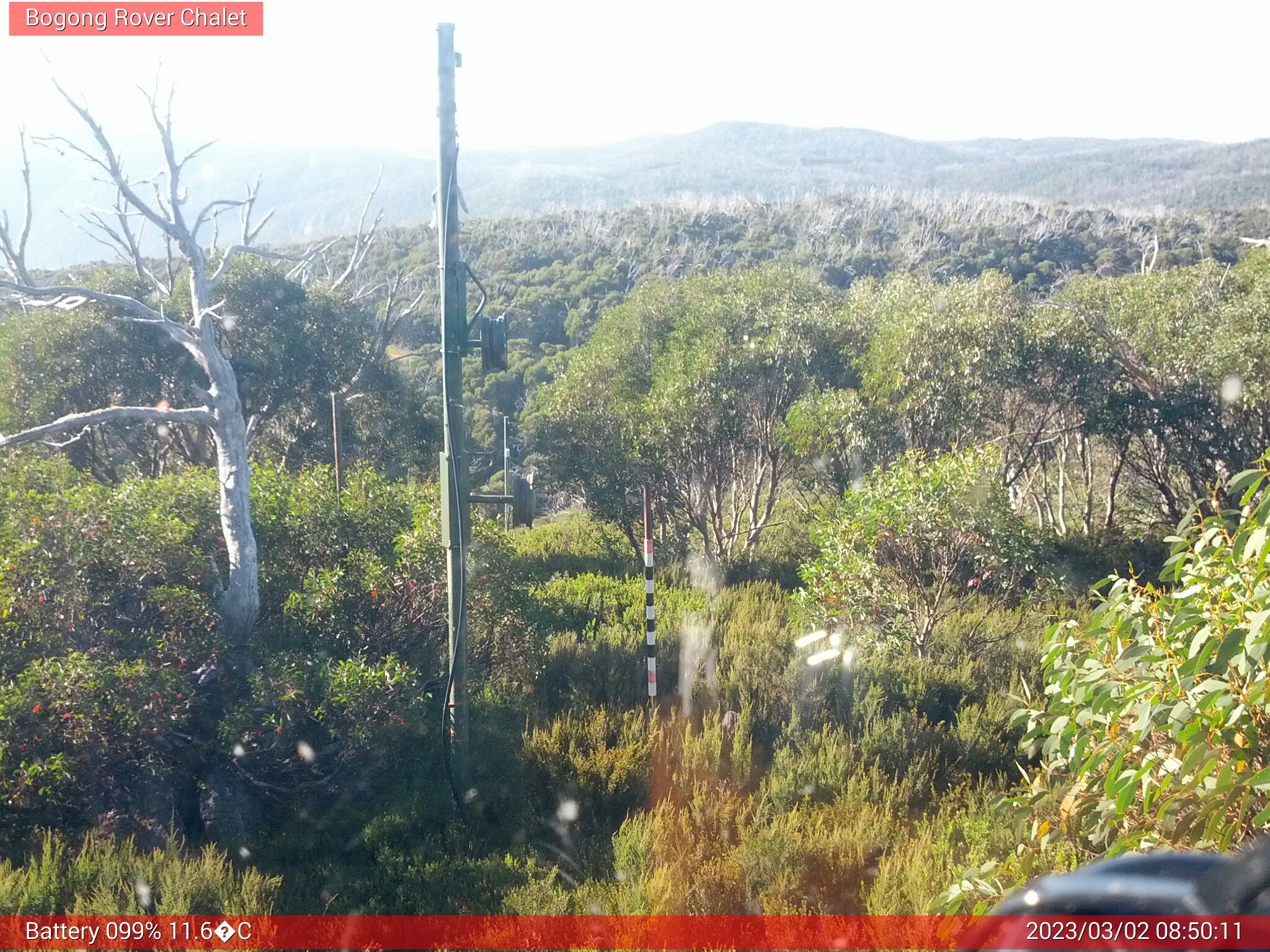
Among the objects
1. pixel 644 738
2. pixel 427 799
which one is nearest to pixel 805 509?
pixel 644 738

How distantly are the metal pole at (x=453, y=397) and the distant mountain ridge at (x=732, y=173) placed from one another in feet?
129

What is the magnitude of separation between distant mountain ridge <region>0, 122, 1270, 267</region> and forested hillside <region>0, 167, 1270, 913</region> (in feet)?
114

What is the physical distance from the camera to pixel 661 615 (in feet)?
32.4

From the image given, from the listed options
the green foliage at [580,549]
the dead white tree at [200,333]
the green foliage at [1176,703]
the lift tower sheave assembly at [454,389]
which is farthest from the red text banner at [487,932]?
the green foliage at [580,549]

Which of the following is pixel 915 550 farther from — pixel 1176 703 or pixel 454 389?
pixel 1176 703

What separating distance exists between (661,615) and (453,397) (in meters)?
4.56

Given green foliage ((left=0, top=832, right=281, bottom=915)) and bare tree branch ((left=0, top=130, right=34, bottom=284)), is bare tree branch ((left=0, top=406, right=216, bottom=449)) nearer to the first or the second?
bare tree branch ((left=0, top=130, right=34, bottom=284))

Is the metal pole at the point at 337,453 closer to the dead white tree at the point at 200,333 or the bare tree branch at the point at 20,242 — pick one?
the dead white tree at the point at 200,333

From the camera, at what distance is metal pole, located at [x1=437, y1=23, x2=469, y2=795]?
6059 mm

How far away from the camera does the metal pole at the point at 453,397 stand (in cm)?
606

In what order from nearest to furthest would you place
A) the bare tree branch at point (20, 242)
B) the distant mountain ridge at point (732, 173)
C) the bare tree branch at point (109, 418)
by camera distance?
the bare tree branch at point (109, 418)
the bare tree branch at point (20, 242)
the distant mountain ridge at point (732, 173)

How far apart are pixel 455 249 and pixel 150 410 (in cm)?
243

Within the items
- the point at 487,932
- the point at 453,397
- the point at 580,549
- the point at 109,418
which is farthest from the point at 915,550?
the point at 580,549

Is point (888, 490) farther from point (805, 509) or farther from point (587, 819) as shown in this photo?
point (805, 509)
